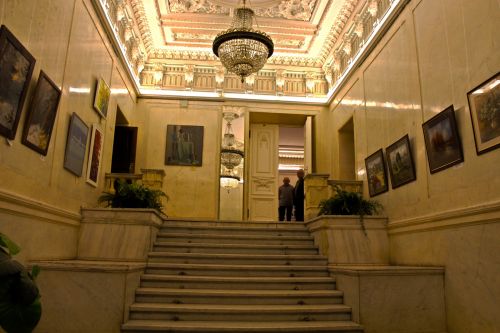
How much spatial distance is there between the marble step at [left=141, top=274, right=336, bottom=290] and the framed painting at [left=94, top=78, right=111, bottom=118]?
11.4 feet

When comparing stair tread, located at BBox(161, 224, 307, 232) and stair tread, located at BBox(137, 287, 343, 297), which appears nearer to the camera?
stair tread, located at BBox(137, 287, 343, 297)

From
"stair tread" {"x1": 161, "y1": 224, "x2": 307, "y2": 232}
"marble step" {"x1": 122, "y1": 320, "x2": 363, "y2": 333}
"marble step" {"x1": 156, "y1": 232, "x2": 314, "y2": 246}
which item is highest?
"stair tread" {"x1": 161, "y1": 224, "x2": 307, "y2": 232}

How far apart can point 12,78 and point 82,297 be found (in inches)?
99.4

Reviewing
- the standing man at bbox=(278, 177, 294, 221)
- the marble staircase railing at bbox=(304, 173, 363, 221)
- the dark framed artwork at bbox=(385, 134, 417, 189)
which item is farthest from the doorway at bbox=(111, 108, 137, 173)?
the dark framed artwork at bbox=(385, 134, 417, 189)

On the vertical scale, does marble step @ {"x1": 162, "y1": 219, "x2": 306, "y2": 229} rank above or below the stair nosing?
above

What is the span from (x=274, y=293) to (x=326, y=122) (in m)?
7.02

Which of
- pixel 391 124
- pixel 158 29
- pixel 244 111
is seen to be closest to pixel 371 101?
pixel 391 124

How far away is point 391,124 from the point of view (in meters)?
6.90

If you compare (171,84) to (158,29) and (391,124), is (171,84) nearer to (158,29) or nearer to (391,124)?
(158,29)

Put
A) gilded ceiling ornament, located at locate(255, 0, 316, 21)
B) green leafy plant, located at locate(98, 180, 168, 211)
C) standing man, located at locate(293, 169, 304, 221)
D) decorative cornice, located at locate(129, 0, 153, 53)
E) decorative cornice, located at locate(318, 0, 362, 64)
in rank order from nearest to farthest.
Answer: green leafy plant, located at locate(98, 180, 168, 211), decorative cornice, located at locate(318, 0, 362, 64), decorative cornice, located at locate(129, 0, 153, 53), gilded ceiling ornament, located at locate(255, 0, 316, 21), standing man, located at locate(293, 169, 304, 221)

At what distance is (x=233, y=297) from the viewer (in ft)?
16.8

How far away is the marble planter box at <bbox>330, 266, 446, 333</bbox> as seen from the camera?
4.84 meters

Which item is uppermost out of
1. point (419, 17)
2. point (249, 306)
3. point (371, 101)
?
point (419, 17)

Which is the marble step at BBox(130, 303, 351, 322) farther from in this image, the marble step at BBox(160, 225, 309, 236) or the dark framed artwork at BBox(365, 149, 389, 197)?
the dark framed artwork at BBox(365, 149, 389, 197)
